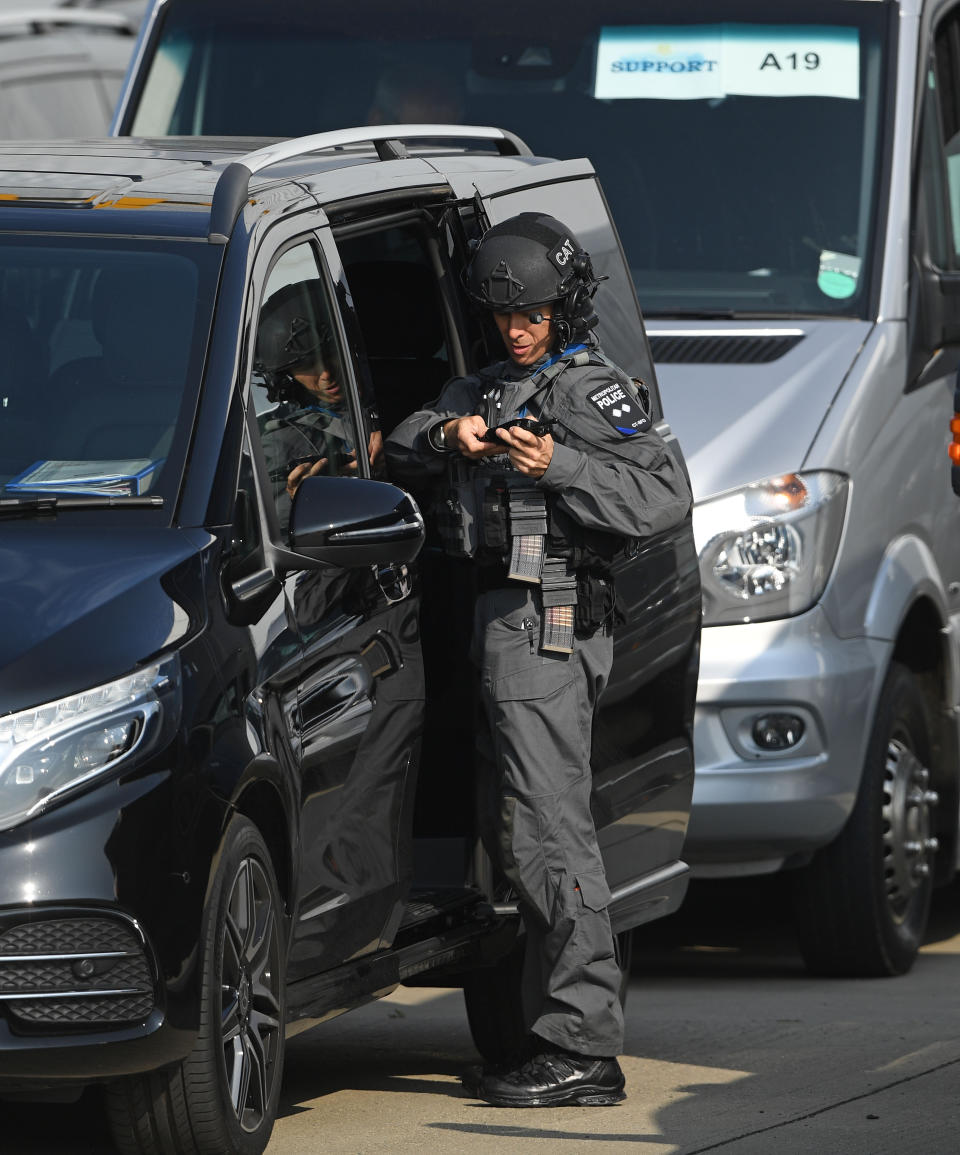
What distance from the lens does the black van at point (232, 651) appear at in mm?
4336

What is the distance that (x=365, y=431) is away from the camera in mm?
5457

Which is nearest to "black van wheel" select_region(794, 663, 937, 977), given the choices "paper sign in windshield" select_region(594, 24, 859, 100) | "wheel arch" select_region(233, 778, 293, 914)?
"paper sign in windshield" select_region(594, 24, 859, 100)

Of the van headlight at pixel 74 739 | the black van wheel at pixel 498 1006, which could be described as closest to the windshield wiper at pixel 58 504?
the van headlight at pixel 74 739

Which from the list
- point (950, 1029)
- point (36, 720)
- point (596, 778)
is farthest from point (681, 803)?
point (36, 720)

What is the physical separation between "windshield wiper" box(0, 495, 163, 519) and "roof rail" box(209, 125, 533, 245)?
0.64 meters

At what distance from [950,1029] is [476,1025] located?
132 centimetres

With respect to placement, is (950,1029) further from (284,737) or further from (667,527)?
(284,737)

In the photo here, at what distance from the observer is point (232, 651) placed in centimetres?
465

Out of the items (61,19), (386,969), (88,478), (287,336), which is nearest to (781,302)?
(287,336)

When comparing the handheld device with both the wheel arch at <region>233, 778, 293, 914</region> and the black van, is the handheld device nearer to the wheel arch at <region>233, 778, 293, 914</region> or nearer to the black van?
the black van

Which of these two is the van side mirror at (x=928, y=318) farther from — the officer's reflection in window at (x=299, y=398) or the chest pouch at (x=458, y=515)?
the officer's reflection in window at (x=299, y=398)

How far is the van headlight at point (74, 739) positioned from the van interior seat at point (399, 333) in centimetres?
178

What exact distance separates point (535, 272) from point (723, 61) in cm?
296

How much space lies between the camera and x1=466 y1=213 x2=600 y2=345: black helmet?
556 cm
